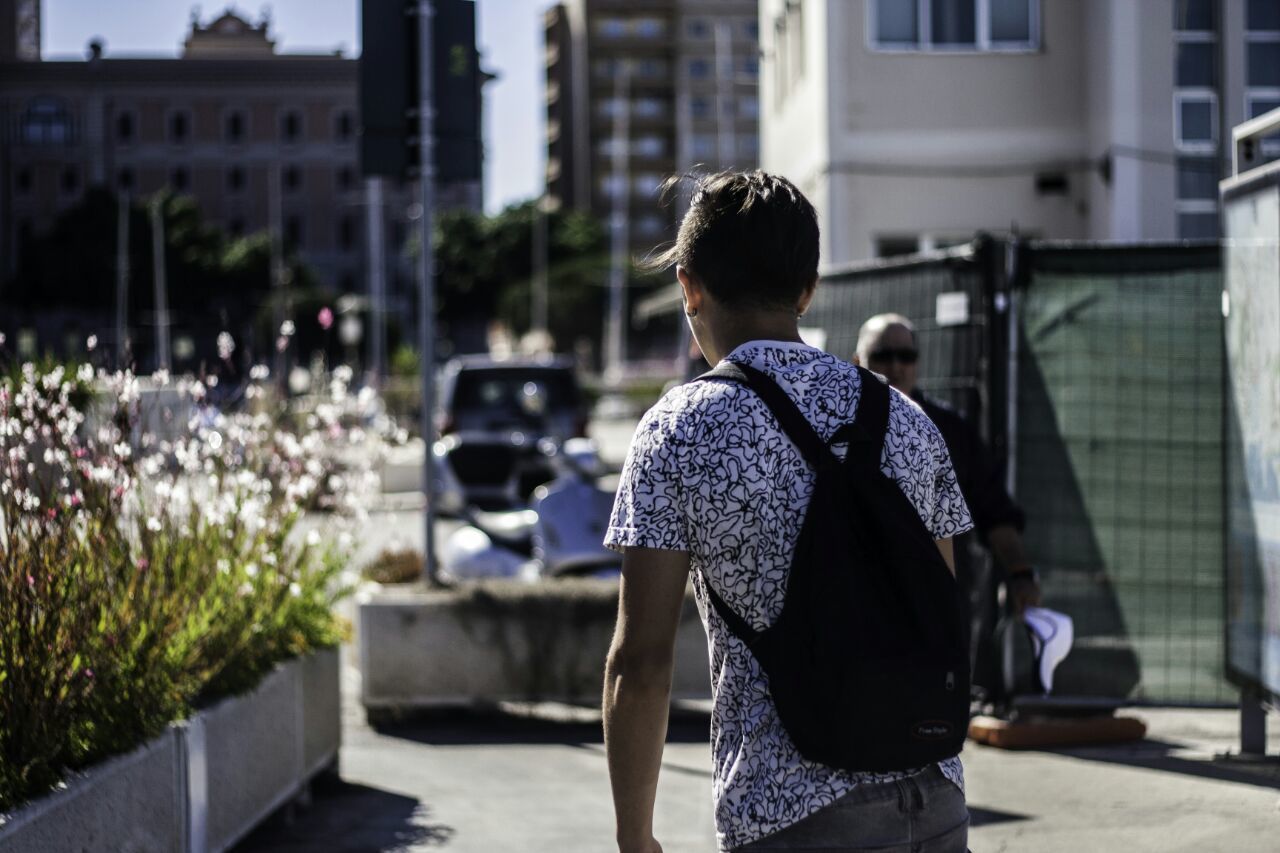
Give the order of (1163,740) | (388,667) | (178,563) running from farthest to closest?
(388,667) → (1163,740) → (178,563)

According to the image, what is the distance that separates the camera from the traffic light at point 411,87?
9.33 meters

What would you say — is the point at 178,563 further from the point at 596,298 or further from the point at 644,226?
the point at 644,226

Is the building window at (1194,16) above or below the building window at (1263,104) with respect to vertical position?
above

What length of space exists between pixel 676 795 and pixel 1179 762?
6.32 feet

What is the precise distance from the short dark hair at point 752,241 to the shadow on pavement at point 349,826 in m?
3.90

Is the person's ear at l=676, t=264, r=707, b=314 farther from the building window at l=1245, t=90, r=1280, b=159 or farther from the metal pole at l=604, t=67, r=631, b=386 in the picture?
the metal pole at l=604, t=67, r=631, b=386

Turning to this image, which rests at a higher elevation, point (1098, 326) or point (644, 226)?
point (644, 226)

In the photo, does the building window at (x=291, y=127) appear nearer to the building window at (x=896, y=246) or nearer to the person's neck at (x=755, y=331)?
the building window at (x=896, y=246)

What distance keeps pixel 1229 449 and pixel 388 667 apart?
3.77 m

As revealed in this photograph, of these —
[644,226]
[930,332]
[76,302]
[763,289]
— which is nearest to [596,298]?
[76,302]

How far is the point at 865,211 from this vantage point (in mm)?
18859

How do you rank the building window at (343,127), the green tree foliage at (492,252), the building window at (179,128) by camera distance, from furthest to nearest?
the building window at (343,127), the green tree foliage at (492,252), the building window at (179,128)

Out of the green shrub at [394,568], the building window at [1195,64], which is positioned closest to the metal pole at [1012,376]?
the green shrub at [394,568]

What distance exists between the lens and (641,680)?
2.57 m
